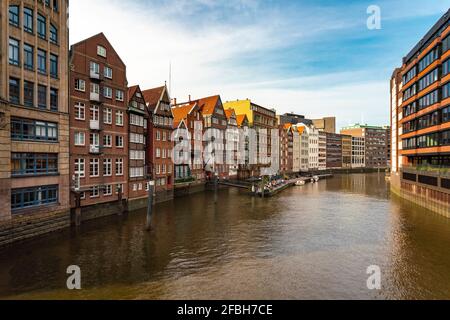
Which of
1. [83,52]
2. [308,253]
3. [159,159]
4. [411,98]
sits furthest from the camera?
[411,98]

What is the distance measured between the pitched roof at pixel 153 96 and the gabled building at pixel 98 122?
10363 mm

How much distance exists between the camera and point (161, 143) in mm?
51812

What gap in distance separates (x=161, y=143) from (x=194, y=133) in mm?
16098

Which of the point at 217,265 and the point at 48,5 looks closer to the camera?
the point at 217,265

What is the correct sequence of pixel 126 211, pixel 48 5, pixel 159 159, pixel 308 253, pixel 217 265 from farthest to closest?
pixel 159 159 < pixel 126 211 < pixel 48 5 < pixel 308 253 < pixel 217 265

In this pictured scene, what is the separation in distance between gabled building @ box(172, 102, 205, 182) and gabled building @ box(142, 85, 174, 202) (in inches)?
318

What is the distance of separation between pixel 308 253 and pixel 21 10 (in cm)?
3389

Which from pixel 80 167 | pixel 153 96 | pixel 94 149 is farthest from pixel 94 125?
pixel 153 96

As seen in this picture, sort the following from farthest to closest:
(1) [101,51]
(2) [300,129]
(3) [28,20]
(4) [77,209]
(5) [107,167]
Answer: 1. (2) [300,129]
2. (5) [107,167]
3. (1) [101,51]
4. (4) [77,209]
5. (3) [28,20]

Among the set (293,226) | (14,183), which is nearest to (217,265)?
(293,226)

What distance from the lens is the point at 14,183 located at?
2539 cm

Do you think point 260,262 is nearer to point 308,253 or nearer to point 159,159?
point 308,253

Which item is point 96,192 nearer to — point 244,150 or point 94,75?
point 94,75

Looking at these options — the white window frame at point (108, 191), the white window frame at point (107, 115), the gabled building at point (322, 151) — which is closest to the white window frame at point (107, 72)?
the white window frame at point (107, 115)
